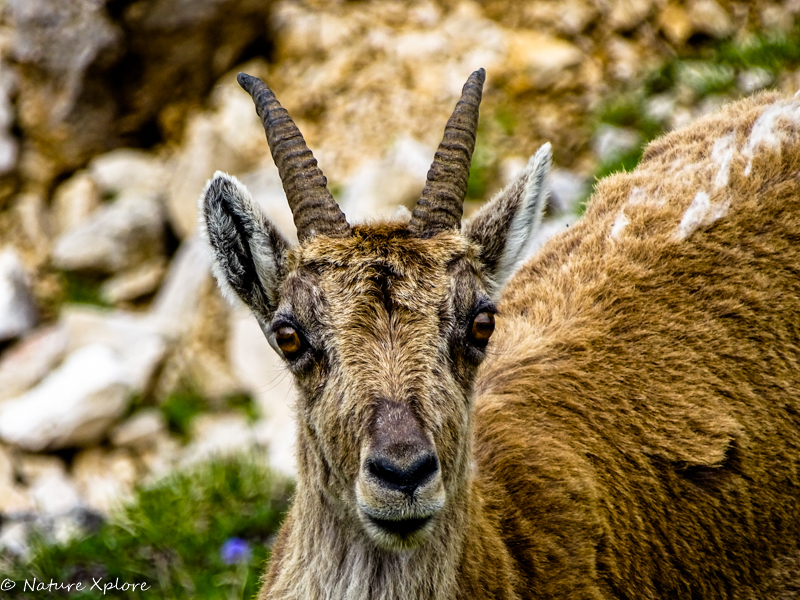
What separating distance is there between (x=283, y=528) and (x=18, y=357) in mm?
8063

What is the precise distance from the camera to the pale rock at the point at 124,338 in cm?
1106

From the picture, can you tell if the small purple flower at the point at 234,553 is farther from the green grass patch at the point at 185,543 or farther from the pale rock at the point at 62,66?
the pale rock at the point at 62,66

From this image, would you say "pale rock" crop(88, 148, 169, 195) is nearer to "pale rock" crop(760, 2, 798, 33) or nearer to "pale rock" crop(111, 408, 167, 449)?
"pale rock" crop(111, 408, 167, 449)

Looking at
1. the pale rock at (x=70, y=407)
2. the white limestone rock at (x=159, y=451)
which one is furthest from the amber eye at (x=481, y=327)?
the pale rock at (x=70, y=407)

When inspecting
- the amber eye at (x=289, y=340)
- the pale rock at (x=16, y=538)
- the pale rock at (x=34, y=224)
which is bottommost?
the pale rock at (x=16, y=538)

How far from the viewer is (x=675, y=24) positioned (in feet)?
40.5

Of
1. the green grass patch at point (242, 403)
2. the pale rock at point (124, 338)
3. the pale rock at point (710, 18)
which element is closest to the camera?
the green grass patch at point (242, 403)

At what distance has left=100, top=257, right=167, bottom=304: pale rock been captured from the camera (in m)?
12.9

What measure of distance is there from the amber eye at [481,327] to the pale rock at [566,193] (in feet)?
17.2

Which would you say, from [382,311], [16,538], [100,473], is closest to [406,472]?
[382,311]

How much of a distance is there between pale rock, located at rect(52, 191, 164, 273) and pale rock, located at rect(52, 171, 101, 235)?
472 millimetres

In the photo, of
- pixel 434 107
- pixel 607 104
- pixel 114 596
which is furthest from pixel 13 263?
pixel 607 104

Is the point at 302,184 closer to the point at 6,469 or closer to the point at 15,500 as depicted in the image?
the point at 15,500

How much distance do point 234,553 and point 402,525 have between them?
3.44m
